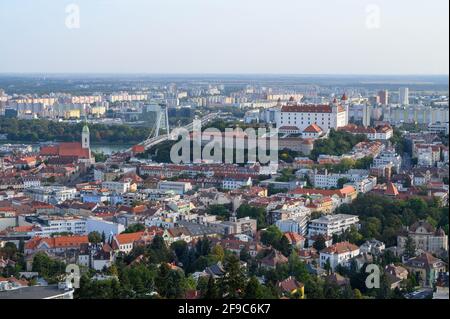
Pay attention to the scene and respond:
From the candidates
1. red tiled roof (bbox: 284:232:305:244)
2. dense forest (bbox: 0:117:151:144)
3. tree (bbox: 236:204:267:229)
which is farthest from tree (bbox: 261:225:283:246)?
dense forest (bbox: 0:117:151:144)

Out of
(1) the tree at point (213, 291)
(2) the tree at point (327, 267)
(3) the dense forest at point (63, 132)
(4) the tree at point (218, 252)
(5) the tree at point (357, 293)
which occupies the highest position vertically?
(1) the tree at point (213, 291)

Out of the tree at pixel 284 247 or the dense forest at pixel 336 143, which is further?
the dense forest at pixel 336 143

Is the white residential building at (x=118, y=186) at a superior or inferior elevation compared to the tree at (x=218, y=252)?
inferior

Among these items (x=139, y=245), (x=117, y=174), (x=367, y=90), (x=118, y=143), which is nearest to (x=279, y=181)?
(x=117, y=174)

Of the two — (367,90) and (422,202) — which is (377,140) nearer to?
(422,202)

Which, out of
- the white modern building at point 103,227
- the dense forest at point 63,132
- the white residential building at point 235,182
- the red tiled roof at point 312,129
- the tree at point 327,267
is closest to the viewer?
the tree at point 327,267

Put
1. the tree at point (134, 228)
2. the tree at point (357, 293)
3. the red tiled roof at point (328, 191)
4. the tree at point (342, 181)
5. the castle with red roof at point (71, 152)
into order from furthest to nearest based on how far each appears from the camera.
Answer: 1. the castle with red roof at point (71, 152)
2. the tree at point (342, 181)
3. the red tiled roof at point (328, 191)
4. the tree at point (134, 228)
5. the tree at point (357, 293)

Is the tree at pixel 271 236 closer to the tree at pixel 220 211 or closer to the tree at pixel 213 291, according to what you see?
the tree at pixel 220 211

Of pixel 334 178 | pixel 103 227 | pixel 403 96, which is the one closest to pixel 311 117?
pixel 334 178

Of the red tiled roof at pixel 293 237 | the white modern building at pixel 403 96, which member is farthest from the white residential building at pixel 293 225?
the white modern building at pixel 403 96
